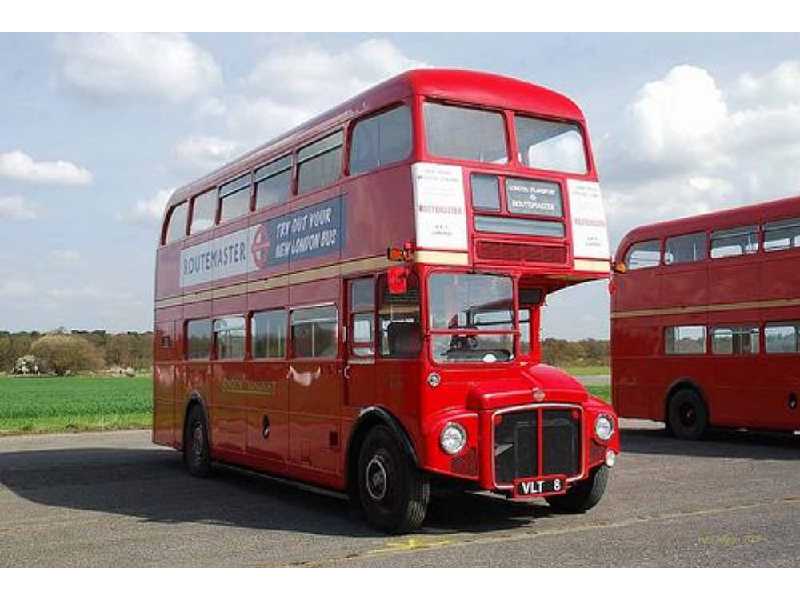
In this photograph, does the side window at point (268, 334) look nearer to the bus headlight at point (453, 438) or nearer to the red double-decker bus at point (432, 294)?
the red double-decker bus at point (432, 294)

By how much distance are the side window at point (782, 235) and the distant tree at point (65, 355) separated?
74795mm

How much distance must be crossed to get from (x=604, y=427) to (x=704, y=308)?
957 centimetres

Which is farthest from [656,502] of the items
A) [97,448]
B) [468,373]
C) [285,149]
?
[97,448]

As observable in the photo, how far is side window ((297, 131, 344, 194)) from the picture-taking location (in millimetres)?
10086

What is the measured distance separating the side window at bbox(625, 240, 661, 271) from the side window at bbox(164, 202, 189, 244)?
373 inches

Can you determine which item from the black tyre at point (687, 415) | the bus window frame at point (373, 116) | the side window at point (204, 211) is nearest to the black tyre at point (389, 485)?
the bus window frame at point (373, 116)

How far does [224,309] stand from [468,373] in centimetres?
534

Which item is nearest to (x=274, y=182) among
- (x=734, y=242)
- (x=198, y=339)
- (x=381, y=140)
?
(x=381, y=140)

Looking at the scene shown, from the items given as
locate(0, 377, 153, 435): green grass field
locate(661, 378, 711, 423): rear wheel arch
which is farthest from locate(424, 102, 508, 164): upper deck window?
locate(0, 377, 153, 435): green grass field

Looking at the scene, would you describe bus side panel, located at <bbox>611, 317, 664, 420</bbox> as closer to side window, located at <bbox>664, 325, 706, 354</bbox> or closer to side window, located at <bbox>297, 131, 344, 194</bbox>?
side window, located at <bbox>664, 325, 706, 354</bbox>

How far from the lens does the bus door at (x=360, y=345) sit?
9227 mm

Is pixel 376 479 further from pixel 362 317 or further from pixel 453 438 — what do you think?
pixel 362 317

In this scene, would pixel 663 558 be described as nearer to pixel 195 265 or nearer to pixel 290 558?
pixel 290 558

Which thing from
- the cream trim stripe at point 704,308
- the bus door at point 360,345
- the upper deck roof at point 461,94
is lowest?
the bus door at point 360,345
